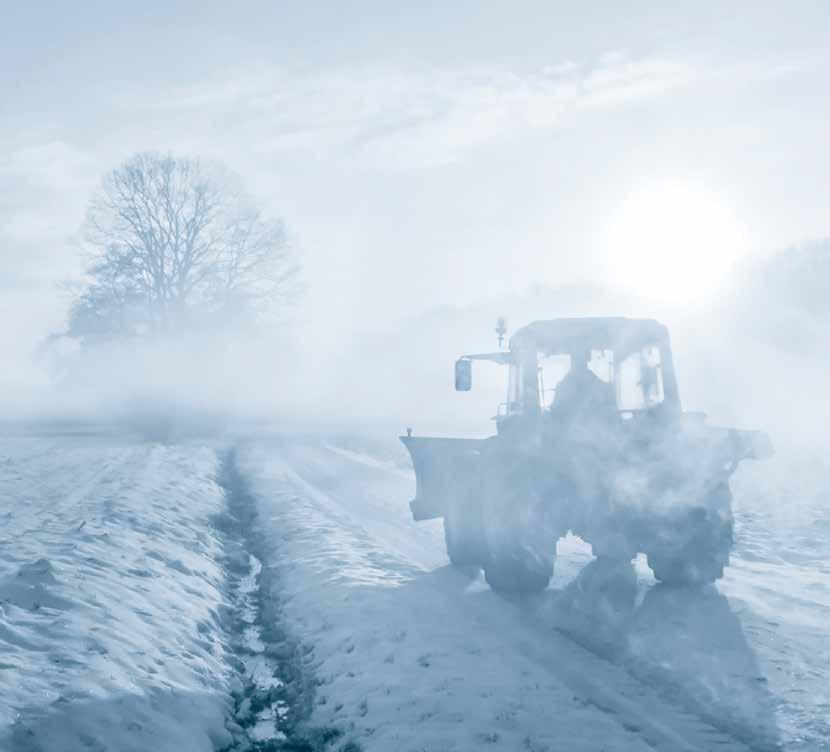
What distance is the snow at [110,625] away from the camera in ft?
16.3

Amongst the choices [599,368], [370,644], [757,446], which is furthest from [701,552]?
[370,644]

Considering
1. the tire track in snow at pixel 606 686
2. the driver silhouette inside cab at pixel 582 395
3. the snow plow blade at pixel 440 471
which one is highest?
the driver silhouette inside cab at pixel 582 395

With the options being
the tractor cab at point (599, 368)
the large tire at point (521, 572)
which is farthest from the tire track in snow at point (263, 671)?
the tractor cab at point (599, 368)

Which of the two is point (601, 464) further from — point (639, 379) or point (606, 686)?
point (606, 686)

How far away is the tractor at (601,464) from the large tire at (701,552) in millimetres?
13

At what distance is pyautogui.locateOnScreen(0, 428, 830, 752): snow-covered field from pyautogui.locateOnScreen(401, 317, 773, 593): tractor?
51 centimetres

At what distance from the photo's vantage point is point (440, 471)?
426 inches

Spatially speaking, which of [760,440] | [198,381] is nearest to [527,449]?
[760,440]

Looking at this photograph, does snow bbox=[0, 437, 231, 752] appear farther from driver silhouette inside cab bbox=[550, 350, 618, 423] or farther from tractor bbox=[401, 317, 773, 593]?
driver silhouette inside cab bbox=[550, 350, 618, 423]

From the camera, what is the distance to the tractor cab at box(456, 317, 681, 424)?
30.5 ft

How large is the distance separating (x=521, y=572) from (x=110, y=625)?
437 centimetres

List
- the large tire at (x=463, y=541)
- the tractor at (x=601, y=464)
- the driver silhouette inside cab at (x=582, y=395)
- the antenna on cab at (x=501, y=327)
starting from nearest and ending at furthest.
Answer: the tractor at (x=601, y=464) → the driver silhouette inside cab at (x=582, y=395) → the large tire at (x=463, y=541) → the antenna on cab at (x=501, y=327)

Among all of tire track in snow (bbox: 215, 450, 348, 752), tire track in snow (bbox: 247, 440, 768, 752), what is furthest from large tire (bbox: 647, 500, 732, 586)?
tire track in snow (bbox: 215, 450, 348, 752)

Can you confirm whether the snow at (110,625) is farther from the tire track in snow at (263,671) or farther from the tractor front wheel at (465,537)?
the tractor front wheel at (465,537)
